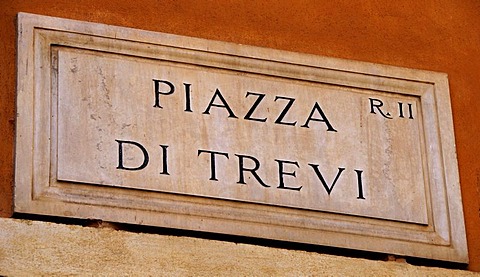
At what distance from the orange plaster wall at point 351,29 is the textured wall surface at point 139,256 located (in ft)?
2.19

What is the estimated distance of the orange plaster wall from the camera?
24.0 ft

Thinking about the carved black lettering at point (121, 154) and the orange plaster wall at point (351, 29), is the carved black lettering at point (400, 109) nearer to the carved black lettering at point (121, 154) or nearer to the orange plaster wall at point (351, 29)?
the orange plaster wall at point (351, 29)

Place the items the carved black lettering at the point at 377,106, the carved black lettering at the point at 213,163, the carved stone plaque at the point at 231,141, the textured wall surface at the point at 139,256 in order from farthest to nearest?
the carved black lettering at the point at 377,106
the carved black lettering at the point at 213,163
the carved stone plaque at the point at 231,141
the textured wall surface at the point at 139,256

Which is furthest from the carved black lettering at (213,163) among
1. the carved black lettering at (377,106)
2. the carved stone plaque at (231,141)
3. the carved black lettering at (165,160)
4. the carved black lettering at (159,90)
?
the carved black lettering at (377,106)

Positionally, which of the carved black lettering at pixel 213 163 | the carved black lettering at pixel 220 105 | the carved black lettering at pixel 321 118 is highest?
the carved black lettering at pixel 220 105

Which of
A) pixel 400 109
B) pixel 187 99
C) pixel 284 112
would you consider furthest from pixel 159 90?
pixel 400 109

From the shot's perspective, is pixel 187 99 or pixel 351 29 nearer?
pixel 187 99

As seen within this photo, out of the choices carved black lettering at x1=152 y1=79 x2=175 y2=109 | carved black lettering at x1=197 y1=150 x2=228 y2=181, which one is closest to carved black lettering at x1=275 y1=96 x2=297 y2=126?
carved black lettering at x1=197 y1=150 x2=228 y2=181

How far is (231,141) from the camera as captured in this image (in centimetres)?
721

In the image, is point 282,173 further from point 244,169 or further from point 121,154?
point 121,154

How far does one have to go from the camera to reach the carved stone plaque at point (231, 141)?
6973 millimetres

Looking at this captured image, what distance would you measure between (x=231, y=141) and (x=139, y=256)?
0.68 m

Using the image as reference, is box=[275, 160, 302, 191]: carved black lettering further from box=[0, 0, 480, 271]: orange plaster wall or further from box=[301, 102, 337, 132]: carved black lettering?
box=[0, 0, 480, 271]: orange plaster wall

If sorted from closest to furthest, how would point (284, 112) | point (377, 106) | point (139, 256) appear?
point (139, 256)
point (284, 112)
point (377, 106)
